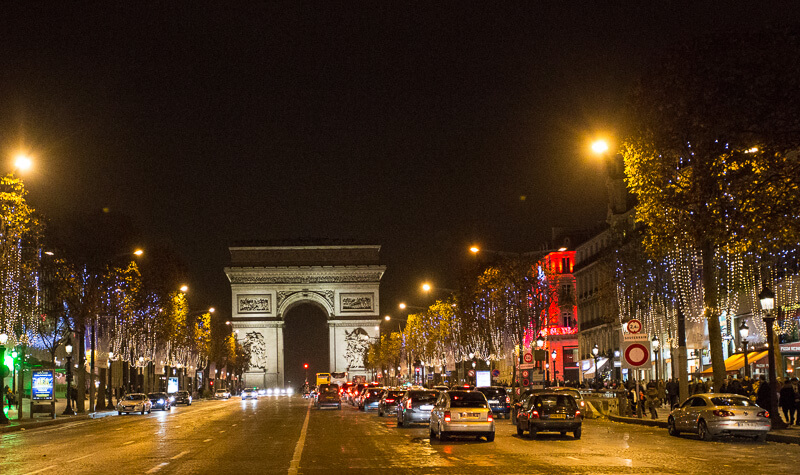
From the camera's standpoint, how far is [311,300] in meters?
140

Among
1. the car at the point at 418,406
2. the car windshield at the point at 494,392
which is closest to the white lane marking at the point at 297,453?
the car at the point at 418,406

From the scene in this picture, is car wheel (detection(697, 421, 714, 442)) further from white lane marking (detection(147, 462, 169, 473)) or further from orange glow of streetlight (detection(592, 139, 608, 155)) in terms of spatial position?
white lane marking (detection(147, 462, 169, 473))

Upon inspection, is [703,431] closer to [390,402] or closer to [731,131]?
[731,131]

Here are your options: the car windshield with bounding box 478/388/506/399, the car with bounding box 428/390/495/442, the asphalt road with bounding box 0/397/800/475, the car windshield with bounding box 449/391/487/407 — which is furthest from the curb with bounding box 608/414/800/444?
the car windshield with bounding box 449/391/487/407

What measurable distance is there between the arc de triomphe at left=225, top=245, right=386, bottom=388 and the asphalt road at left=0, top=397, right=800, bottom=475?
103087 mm

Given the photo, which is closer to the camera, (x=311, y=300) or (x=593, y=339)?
(x=593, y=339)

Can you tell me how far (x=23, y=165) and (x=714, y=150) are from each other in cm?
2438

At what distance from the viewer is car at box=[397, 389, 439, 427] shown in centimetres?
3691

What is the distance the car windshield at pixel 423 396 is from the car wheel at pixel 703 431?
1070 centimetres

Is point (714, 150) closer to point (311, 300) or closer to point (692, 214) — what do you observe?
point (692, 214)

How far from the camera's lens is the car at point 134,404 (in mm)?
59969

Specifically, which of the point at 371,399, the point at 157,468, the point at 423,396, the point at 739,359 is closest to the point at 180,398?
the point at 371,399

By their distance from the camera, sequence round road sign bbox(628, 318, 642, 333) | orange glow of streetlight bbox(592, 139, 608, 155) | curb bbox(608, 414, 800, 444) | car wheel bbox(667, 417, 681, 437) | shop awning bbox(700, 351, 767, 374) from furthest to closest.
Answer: shop awning bbox(700, 351, 767, 374), round road sign bbox(628, 318, 642, 333), car wheel bbox(667, 417, 681, 437), orange glow of streetlight bbox(592, 139, 608, 155), curb bbox(608, 414, 800, 444)

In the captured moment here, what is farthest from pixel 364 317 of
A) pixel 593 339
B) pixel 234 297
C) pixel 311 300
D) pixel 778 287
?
pixel 778 287
